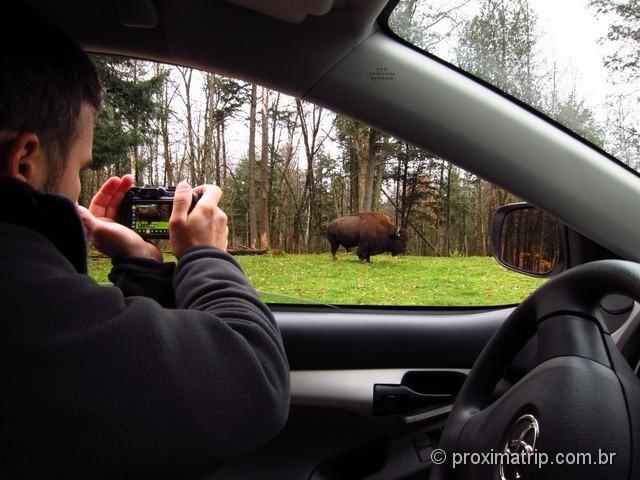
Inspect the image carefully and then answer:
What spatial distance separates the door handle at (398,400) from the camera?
235 centimetres

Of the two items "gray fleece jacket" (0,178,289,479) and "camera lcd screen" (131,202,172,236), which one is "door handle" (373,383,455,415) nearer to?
"camera lcd screen" (131,202,172,236)

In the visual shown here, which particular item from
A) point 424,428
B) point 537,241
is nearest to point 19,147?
point 537,241

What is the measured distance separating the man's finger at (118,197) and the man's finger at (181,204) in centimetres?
32

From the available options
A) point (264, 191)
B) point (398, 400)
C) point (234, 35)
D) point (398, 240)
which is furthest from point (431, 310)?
point (234, 35)

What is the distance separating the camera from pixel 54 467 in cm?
79

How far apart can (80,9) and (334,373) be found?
66.3 inches

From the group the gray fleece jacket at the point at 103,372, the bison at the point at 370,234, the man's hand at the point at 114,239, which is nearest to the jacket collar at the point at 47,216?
the gray fleece jacket at the point at 103,372

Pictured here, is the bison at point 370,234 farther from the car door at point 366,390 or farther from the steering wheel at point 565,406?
the steering wheel at point 565,406

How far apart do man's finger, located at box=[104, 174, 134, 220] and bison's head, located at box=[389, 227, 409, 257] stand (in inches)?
53.1

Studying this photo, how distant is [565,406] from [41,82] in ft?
3.68

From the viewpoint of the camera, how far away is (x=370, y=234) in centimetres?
263

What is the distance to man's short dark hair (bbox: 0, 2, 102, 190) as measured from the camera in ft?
3.22

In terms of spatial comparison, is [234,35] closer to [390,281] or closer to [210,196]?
[210,196]

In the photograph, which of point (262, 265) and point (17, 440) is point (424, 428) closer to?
point (262, 265)
